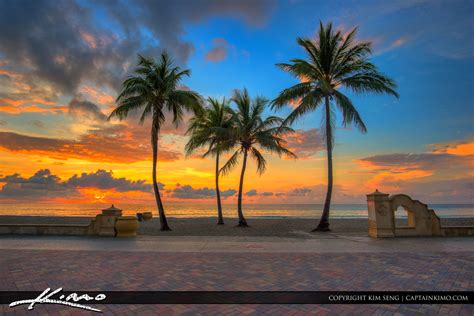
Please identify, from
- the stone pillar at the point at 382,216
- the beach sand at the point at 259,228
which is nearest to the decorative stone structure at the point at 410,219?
the stone pillar at the point at 382,216

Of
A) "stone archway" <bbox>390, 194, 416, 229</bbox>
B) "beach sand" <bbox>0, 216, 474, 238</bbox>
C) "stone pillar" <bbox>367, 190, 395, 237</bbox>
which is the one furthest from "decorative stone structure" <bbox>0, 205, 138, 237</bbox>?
"stone archway" <bbox>390, 194, 416, 229</bbox>

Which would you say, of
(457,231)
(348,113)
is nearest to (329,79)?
(348,113)

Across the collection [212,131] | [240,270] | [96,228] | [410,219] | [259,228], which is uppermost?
[212,131]

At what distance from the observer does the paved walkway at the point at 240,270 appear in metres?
4.34

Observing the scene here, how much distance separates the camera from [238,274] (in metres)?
6.31

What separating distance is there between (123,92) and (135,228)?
396 inches

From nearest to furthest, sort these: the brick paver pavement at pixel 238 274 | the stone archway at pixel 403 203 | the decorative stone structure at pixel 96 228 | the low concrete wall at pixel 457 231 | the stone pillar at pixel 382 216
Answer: the brick paver pavement at pixel 238 274, the stone pillar at pixel 382 216, the stone archway at pixel 403 203, the low concrete wall at pixel 457 231, the decorative stone structure at pixel 96 228

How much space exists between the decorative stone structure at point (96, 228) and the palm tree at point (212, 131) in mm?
11310

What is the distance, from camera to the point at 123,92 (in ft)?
60.8

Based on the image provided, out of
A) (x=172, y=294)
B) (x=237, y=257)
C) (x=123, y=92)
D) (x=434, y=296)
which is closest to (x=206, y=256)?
(x=237, y=257)

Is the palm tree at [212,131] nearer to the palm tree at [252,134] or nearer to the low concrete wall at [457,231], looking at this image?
the palm tree at [252,134]

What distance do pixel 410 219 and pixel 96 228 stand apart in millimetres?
14696

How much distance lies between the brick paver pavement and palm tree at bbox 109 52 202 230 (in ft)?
36.5

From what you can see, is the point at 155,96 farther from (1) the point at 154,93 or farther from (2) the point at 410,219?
(2) the point at 410,219
